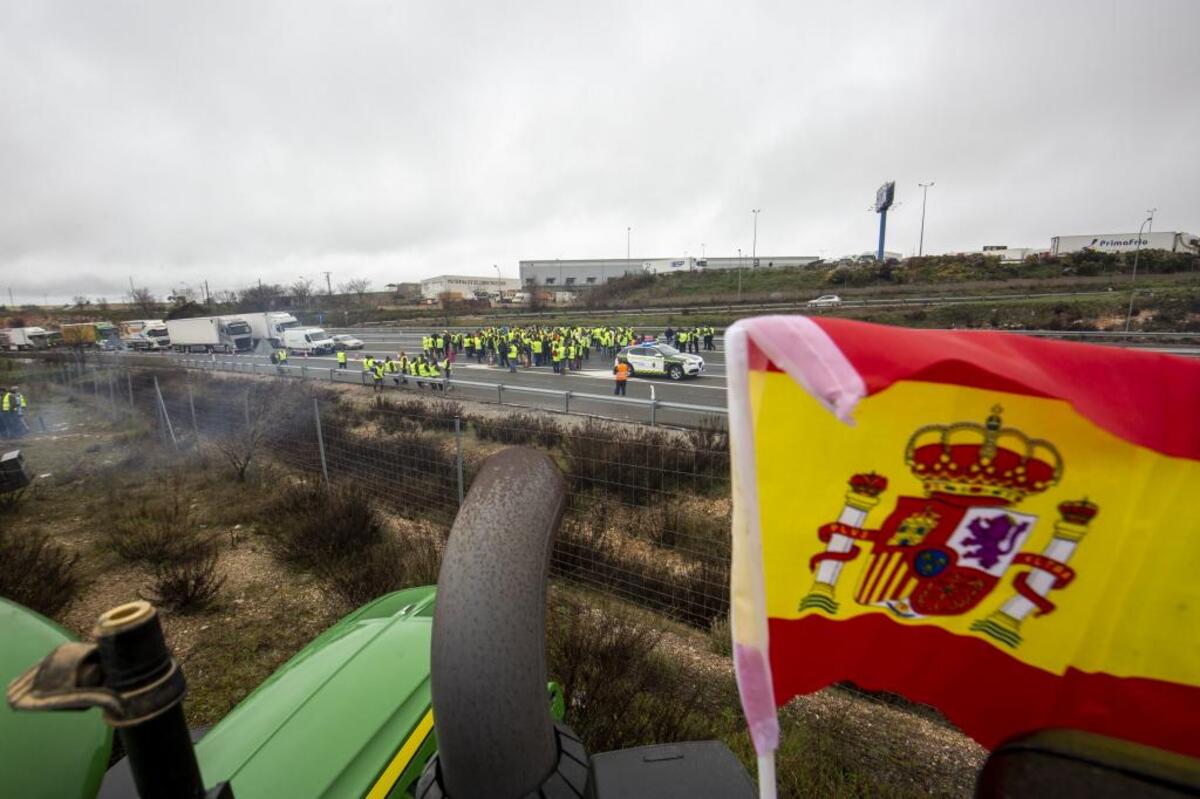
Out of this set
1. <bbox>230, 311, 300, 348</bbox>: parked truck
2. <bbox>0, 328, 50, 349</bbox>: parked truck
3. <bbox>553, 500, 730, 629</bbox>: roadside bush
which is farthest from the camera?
<bbox>0, 328, 50, 349</bbox>: parked truck

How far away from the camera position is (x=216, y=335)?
133 feet

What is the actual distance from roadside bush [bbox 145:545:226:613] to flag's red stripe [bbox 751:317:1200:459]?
6052 millimetres

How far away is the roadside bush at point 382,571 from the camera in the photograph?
483 centimetres

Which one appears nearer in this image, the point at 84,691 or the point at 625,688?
the point at 84,691

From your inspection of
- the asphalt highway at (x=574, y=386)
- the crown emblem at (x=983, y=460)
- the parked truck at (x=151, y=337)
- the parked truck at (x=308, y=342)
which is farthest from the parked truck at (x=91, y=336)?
the crown emblem at (x=983, y=460)

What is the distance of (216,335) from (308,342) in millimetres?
11996

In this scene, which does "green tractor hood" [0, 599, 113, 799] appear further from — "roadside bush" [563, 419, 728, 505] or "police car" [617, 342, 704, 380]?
"police car" [617, 342, 704, 380]

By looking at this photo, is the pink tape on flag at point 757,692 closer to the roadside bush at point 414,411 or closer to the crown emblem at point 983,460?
the crown emblem at point 983,460

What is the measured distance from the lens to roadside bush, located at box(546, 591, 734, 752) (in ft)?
10.6

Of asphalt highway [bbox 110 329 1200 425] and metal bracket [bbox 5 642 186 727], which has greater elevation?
metal bracket [bbox 5 642 186 727]

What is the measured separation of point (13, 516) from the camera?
7789 mm

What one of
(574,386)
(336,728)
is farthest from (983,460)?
(574,386)

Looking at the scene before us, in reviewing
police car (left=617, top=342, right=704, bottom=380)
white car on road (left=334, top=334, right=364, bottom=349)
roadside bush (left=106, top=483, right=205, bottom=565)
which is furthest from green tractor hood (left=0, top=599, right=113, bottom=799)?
white car on road (left=334, top=334, right=364, bottom=349)

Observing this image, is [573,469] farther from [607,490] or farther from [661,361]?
[661,361]
